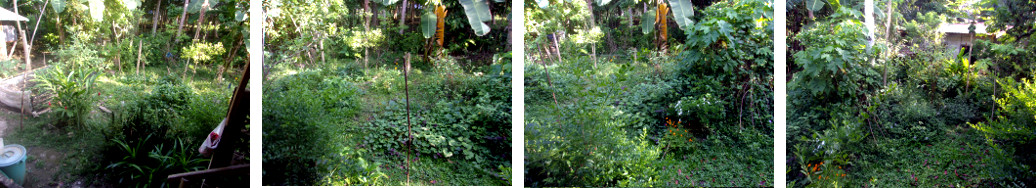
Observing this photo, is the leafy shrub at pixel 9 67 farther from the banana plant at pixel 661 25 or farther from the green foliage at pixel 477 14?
the banana plant at pixel 661 25

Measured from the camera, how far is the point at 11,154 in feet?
8.28

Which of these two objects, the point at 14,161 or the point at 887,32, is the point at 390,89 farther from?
the point at 887,32

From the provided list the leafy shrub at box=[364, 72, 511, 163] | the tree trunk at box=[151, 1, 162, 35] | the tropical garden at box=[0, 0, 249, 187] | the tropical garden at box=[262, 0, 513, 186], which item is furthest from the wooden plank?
the tree trunk at box=[151, 1, 162, 35]

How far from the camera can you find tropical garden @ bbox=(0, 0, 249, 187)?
2.54 metres

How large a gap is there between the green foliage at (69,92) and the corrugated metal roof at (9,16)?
0.30 meters

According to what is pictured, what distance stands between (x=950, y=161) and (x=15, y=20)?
14.8 ft

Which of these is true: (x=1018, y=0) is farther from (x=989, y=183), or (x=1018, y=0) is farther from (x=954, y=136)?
(x=989, y=183)

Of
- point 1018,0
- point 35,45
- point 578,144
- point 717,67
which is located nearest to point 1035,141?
point 1018,0

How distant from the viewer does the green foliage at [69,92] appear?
2549 millimetres

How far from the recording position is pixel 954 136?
7.99 feet

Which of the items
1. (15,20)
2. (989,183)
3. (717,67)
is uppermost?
(15,20)

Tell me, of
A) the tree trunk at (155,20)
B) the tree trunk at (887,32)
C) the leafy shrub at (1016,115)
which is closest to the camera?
the leafy shrub at (1016,115)

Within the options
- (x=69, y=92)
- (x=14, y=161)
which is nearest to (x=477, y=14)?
(x=69, y=92)

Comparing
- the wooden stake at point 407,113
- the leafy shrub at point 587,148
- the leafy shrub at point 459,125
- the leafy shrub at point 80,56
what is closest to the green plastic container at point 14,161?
the leafy shrub at point 80,56
